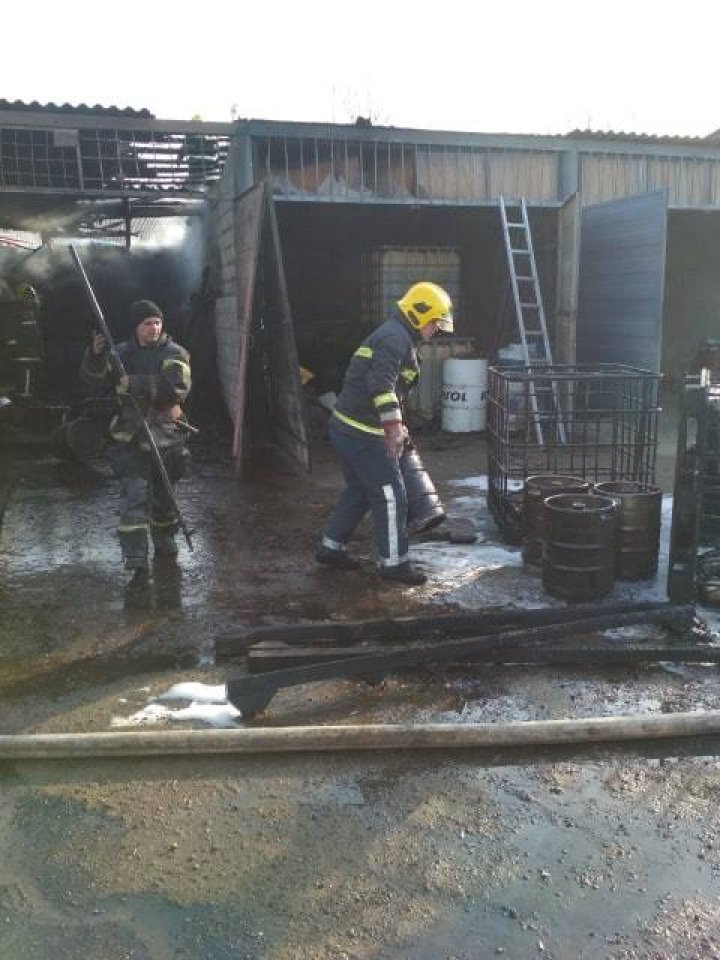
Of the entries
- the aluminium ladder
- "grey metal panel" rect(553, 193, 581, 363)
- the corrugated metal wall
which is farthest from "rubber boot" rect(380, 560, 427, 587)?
the corrugated metal wall

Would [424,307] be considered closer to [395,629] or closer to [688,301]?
[395,629]

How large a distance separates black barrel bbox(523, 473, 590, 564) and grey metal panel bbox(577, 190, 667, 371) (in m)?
4.72

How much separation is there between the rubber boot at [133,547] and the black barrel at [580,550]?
2.62 meters

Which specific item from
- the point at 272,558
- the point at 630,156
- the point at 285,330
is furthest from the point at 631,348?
the point at 272,558

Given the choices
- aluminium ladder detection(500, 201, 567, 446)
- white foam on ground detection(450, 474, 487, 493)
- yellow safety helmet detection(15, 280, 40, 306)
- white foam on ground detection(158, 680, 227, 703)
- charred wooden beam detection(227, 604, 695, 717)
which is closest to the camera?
charred wooden beam detection(227, 604, 695, 717)

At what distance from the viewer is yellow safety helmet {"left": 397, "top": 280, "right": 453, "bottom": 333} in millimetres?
5188

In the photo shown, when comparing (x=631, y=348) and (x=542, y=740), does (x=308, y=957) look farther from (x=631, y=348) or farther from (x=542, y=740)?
(x=631, y=348)

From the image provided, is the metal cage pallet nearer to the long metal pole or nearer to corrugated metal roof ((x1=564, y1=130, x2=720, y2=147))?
the long metal pole

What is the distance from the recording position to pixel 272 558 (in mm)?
5988

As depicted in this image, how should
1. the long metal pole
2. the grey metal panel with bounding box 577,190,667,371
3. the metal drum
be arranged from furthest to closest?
the grey metal panel with bounding box 577,190,667,371
the metal drum
the long metal pole

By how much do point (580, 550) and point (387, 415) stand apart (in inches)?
55.9

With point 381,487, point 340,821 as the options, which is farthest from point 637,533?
point 340,821

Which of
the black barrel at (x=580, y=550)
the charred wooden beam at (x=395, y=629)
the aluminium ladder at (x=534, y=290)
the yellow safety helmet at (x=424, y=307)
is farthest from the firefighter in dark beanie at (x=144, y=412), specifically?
the aluminium ladder at (x=534, y=290)

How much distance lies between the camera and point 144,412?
5570mm
